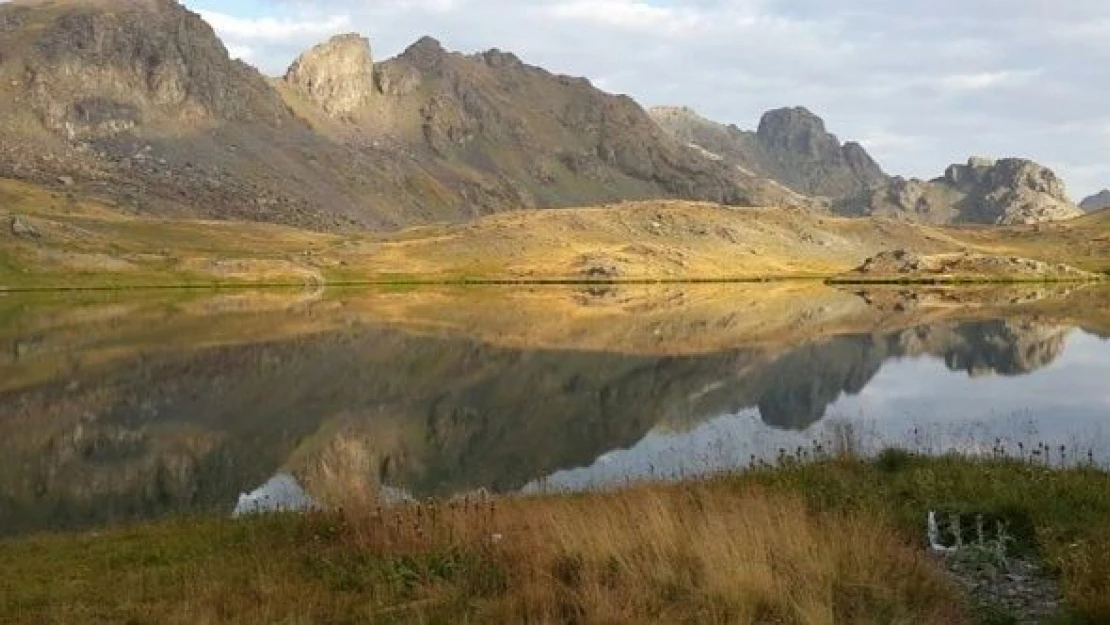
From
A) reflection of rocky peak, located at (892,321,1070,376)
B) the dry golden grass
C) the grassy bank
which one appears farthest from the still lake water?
the dry golden grass

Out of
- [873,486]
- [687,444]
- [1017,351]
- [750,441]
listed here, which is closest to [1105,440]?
[750,441]

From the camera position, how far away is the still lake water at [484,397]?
3522 cm

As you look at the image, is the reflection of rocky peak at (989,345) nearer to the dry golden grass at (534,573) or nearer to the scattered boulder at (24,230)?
the dry golden grass at (534,573)

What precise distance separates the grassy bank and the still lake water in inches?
137

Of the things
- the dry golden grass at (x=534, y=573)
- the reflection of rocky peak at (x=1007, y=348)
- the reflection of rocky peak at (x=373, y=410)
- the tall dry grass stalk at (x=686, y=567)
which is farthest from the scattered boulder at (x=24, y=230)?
the tall dry grass stalk at (x=686, y=567)

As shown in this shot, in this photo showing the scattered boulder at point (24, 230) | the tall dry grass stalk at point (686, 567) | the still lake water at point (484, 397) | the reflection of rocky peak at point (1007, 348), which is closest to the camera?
the tall dry grass stalk at point (686, 567)

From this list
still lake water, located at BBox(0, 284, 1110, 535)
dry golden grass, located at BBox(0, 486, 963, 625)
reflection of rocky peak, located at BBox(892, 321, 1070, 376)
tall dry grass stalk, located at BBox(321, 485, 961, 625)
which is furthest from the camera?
reflection of rocky peak, located at BBox(892, 321, 1070, 376)

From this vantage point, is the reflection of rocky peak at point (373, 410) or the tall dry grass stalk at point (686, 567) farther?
the reflection of rocky peak at point (373, 410)

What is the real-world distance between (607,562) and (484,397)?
44.5 meters

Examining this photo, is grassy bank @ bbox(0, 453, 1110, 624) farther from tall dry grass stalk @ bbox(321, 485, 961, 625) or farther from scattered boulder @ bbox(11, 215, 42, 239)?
scattered boulder @ bbox(11, 215, 42, 239)

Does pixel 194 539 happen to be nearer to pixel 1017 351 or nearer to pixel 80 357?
pixel 80 357

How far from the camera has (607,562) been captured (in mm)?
12727

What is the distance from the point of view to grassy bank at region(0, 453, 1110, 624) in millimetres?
11188

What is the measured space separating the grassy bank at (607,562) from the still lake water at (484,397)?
347cm
